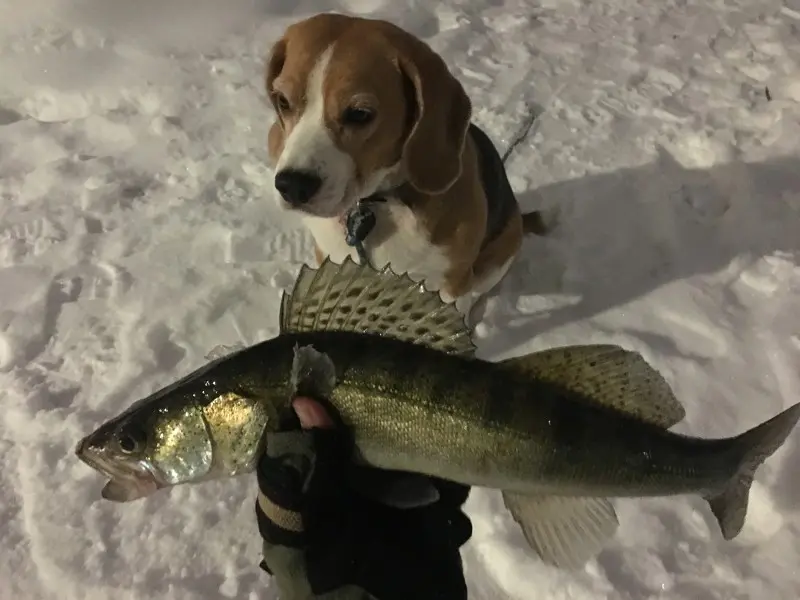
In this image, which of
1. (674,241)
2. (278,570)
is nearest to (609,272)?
(674,241)

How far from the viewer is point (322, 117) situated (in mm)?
1715

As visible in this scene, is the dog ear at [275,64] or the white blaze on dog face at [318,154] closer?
the white blaze on dog face at [318,154]

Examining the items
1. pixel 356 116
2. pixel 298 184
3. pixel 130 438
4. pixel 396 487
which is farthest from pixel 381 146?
pixel 130 438

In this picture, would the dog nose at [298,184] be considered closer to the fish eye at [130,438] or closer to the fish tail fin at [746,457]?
the fish eye at [130,438]

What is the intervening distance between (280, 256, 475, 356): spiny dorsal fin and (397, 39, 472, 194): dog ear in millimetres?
794

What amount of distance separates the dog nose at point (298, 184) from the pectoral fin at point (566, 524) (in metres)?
0.87

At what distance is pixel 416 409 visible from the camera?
1.01 m

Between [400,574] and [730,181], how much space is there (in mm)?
2002

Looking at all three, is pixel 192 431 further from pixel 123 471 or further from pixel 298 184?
pixel 298 184

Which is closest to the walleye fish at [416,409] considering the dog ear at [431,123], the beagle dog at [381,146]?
the beagle dog at [381,146]

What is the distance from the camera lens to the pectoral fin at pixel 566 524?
1.12 m

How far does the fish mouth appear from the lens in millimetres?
1027

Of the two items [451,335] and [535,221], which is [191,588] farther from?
[535,221]

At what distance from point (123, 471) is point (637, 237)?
1.99 meters
